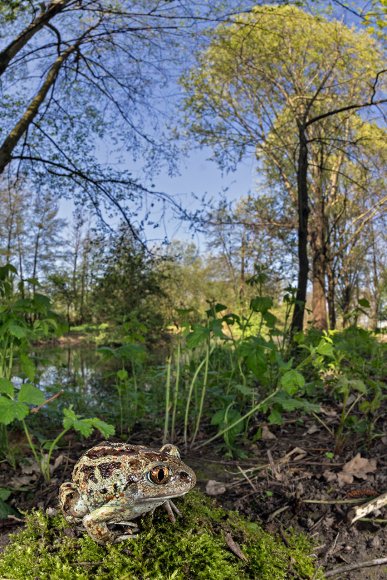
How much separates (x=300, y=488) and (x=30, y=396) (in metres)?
1.75

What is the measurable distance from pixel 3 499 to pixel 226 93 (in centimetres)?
1810

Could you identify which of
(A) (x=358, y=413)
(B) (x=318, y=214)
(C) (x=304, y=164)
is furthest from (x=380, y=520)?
(B) (x=318, y=214)

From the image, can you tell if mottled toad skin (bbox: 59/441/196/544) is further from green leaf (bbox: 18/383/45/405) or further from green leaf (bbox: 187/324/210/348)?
green leaf (bbox: 187/324/210/348)

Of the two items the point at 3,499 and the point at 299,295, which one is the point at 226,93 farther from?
the point at 3,499

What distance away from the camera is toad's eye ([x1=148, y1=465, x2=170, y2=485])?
1.46m

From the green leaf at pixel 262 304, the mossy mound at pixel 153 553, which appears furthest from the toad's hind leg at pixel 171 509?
the green leaf at pixel 262 304

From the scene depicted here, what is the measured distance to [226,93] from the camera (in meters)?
18.1

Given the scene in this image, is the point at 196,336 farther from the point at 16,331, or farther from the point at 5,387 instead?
the point at 5,387

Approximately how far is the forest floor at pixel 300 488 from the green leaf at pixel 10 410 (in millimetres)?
631

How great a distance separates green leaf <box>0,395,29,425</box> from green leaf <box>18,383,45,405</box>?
0.24ft

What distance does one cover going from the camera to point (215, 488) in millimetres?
2783

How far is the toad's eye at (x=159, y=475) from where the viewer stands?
57.3 inches

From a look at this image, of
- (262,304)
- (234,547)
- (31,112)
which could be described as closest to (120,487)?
(234,547)

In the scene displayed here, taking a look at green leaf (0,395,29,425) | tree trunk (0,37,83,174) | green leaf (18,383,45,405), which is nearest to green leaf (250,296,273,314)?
green leaf (18,383,45,405)
